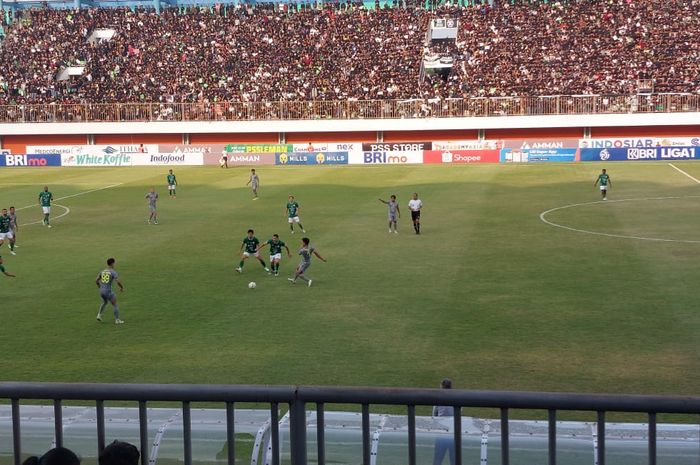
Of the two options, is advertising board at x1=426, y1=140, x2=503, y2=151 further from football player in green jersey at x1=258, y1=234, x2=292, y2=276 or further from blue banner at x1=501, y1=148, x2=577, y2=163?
football player in green jersey at x1=258, y1=234, x2=292, y2=276

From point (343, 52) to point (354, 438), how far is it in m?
75.2

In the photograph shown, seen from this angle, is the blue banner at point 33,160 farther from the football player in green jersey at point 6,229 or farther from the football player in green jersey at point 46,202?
the football player in green jersey at point 6,229

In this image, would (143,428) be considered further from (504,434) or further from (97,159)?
(97,159)

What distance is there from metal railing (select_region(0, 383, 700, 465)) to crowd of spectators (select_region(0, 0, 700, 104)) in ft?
223

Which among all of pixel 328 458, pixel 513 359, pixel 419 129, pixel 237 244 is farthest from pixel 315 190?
pixel 328 458

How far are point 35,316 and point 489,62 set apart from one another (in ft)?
193

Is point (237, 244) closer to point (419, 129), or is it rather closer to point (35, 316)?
point (35, 316)

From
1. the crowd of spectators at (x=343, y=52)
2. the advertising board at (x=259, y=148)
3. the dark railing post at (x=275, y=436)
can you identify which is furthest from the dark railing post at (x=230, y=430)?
the crowd of spectators at (x=343, y=52)

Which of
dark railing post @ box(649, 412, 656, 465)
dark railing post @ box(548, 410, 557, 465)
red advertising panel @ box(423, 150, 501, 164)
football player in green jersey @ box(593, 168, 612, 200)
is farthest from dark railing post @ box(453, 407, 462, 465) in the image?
red advertising panel @ box(423, 150, 501, 164)

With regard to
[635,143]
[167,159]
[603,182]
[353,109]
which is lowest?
[603,182]

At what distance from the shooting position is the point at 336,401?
4.18 metres

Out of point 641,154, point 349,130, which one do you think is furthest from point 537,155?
point 349,130

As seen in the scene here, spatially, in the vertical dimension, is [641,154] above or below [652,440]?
above

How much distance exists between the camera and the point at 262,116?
71250mm
